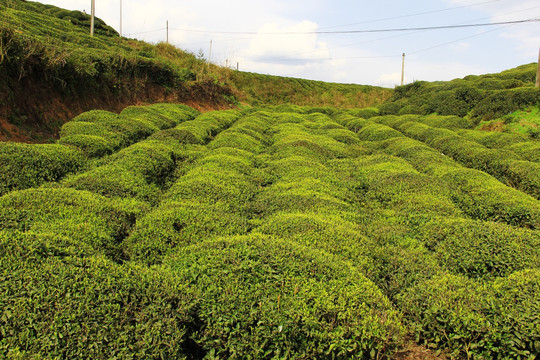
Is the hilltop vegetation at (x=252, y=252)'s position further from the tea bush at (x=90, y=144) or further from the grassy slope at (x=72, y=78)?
the grassy slope at (x=72, y=78)

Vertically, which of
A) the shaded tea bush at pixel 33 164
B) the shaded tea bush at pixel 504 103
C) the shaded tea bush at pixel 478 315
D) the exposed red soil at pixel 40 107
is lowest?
the shaded tea bush at pixel 478 315

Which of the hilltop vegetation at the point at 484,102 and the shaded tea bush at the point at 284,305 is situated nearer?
the shaded tea bush at the point at 284,305

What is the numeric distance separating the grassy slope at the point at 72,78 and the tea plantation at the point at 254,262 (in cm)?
501

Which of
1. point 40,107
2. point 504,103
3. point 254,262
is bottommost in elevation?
point 254,262

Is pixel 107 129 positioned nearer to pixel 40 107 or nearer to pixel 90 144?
pixel 90 144

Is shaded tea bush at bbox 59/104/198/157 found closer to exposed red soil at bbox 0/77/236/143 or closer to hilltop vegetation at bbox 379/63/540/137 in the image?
exposed red soil at bbox 0/77/236/143

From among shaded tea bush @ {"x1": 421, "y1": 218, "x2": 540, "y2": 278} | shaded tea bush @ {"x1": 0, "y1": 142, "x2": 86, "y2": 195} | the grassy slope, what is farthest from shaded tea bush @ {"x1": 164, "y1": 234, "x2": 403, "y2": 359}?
the grassy slope

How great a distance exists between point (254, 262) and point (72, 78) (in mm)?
15938

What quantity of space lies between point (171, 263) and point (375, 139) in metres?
15.9

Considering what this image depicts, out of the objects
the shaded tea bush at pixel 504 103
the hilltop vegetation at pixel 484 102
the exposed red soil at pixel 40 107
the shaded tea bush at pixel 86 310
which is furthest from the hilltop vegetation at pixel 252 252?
the shaded tea bush at pixel 504 103

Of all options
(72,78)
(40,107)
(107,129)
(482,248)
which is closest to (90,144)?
(107,129)

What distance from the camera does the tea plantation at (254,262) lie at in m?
3.58

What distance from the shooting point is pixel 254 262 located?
14.7 feet

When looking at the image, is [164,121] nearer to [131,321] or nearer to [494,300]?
[131,321]
